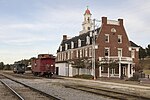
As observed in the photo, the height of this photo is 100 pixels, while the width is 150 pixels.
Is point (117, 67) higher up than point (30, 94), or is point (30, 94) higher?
point (117, 67)

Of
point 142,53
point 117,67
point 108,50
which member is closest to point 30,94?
point 117,67

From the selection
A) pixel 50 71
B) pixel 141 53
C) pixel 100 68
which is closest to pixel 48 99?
pixel 50 71

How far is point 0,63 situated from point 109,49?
345ft

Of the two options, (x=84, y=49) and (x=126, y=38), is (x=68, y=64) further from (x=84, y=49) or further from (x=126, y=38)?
(x=126, y=38)

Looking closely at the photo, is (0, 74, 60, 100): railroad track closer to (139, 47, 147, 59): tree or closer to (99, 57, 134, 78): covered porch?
(99, 57, 134, 78): covered porch

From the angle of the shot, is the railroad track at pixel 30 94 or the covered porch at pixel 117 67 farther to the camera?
the covered porch at pixel 117 67

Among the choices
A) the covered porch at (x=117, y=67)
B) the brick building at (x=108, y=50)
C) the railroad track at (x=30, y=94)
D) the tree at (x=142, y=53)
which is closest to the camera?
the railroad track at (x=30, y=94)

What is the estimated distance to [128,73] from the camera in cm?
6494

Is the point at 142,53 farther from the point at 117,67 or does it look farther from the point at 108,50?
the point at 117,67

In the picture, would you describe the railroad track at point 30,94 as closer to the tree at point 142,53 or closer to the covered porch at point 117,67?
the covered porch at point 117,67

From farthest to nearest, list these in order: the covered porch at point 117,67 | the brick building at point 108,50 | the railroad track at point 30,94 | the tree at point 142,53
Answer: the tree at point 142,53 < the brick building at point 108,50 < the covered porch at point 117,67 < the railroad track at point 30,94

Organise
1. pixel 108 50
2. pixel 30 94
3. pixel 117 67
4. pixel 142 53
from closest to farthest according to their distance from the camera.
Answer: pixel 30 94 < pixel 117 67 < pixel 108 50 < pixel 142 53

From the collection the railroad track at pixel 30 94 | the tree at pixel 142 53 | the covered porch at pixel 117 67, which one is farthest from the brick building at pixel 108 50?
the tree at pixel 142 53

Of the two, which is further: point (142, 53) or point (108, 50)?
point (142, 53)
